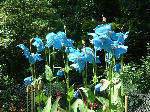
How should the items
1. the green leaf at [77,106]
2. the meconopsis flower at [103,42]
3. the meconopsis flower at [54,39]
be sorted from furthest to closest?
the green leaf at [77,106] → the meconopsis flower at [54,39] → the meconopsis flower at [103,42]

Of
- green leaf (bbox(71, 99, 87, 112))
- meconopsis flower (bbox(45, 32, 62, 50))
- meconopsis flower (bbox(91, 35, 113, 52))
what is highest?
meconopsis flower (bbox(45, 32, 62, 50))

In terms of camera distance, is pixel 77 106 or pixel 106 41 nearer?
pixel 106 41

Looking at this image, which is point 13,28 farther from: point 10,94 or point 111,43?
point 111,43

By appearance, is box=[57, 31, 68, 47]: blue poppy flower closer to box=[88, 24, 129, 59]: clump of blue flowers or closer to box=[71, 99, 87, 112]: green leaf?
box=[88, 24, 129, 59]: clump of blue flowers

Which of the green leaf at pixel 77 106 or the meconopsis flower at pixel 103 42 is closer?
the meconopsis flower at pixel 103 42

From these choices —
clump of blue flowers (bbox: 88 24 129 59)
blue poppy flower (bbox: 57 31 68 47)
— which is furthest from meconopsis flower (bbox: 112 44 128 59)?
blue poppy flower (bbox: 57 31 68 47)

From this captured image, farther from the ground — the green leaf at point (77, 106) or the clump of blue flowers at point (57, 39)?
the clump of blue flowers at point (57, 39)

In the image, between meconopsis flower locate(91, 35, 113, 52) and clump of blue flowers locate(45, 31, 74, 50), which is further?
clump of blue flowers locate(45, 31, 74, 50)

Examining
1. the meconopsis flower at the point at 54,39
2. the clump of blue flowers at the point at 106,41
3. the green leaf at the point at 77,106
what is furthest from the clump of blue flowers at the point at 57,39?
the green leaf at the point at 77,106

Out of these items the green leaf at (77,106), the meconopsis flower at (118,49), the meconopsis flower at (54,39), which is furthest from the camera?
the green leaf at (77,106)

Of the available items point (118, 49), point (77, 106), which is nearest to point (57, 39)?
point (118, 49)

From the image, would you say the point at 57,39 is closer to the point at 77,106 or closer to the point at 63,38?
the point at 63,38

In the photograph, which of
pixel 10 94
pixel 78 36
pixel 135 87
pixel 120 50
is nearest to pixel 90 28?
pixel 78 36

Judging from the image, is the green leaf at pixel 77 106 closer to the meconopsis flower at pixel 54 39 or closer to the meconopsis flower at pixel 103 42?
the meconopsis flower at pixel 54 39
